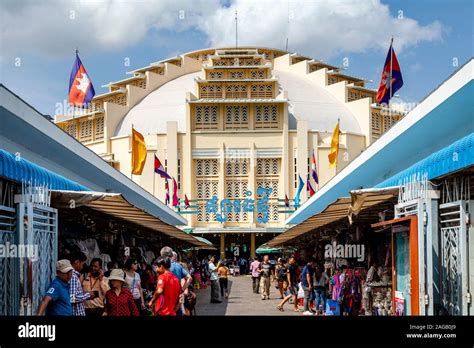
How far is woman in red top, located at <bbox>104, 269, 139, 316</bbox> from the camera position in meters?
8.46

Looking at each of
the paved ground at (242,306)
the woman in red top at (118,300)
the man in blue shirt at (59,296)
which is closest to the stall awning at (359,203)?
the woman in red top at (118,300)

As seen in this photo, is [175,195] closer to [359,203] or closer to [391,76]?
[391,76]

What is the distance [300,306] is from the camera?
19906 millimetres

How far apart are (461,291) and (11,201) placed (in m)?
5.33

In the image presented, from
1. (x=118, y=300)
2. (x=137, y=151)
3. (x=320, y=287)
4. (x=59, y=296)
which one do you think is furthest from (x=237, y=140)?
(x=59, y=296)

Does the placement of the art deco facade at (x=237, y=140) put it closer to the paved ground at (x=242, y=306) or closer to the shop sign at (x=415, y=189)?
the paved ground at (x=242, y=306)

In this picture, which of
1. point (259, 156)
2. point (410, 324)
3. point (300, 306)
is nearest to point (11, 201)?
point (410, 324)

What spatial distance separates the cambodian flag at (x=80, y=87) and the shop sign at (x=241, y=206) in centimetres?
2118

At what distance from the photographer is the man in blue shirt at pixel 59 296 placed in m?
7.75

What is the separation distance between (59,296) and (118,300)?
35.2 inches

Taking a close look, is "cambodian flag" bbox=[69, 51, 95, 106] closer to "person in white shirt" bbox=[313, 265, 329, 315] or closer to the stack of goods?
"person in white shirt" bbox=[313, 265, 329, 315]

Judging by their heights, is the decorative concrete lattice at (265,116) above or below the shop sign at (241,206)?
above

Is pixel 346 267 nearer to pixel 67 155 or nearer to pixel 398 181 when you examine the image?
pixel 398 181

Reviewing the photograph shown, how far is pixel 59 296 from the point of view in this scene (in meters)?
7.79
